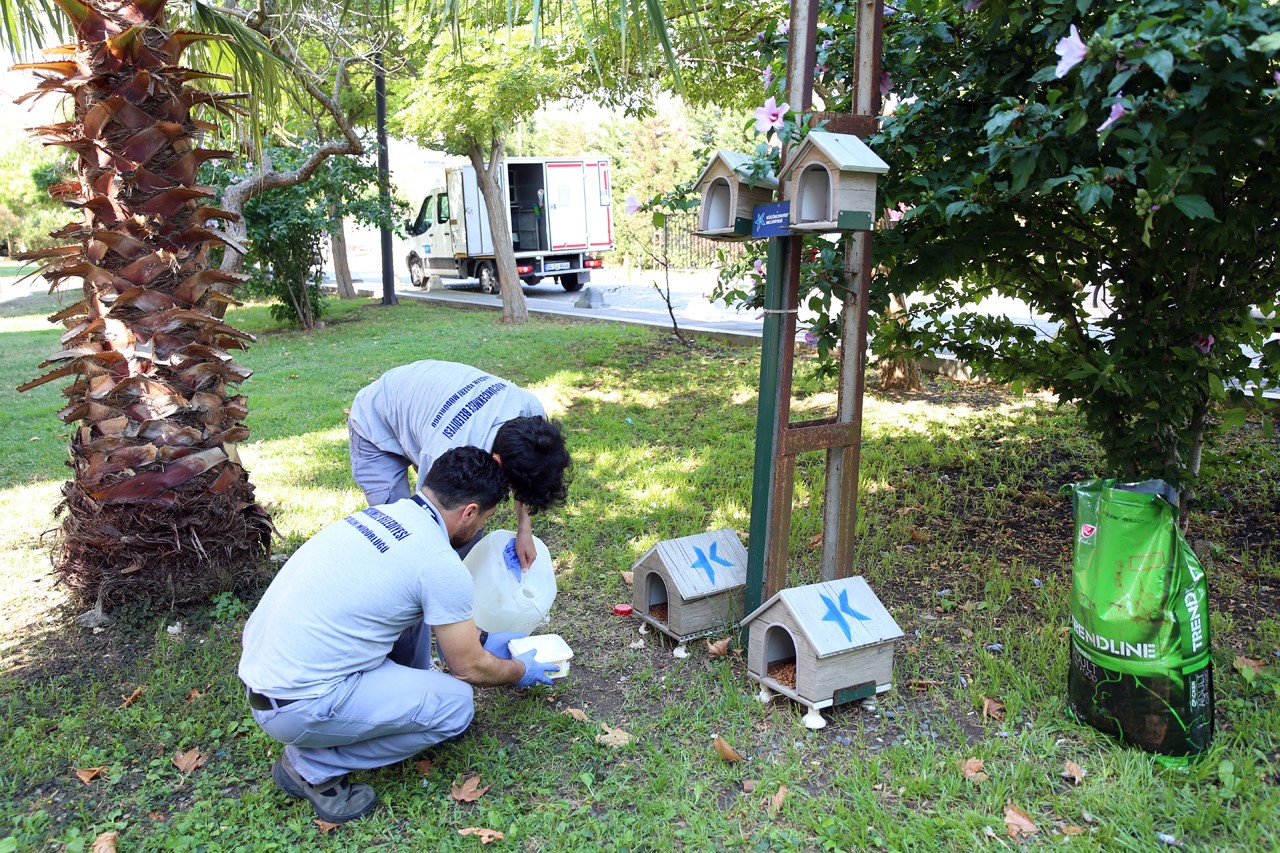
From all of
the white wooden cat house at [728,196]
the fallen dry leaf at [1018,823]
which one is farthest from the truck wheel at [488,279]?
the fallen dry leaf at [1018,823]

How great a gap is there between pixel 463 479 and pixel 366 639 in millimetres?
542

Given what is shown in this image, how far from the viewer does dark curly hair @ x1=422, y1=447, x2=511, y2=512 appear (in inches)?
106

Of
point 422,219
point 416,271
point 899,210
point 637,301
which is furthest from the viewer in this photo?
point 416,271

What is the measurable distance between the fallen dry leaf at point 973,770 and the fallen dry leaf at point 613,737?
107cm

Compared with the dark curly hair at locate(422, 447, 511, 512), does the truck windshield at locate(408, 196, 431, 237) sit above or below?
above

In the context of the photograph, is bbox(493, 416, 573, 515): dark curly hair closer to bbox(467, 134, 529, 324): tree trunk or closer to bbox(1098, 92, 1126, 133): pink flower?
bbox(1098, 92, 1126, 133): pink flower

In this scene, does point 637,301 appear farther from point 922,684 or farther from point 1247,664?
point 1247,664

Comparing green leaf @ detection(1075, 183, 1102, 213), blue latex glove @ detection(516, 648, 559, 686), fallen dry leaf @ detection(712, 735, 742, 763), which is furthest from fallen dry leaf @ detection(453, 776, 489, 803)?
green leaf @ detection(1075, 183, 1102, 213)

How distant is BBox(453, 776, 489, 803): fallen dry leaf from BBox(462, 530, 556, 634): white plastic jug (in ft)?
1.91

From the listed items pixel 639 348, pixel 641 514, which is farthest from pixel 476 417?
pixel 639 348

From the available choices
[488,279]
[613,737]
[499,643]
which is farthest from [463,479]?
[488,279]

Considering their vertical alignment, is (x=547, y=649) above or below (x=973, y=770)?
above

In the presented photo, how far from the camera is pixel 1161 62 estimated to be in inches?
84.9

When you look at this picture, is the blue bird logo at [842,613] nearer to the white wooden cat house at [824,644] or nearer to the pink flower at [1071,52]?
the white wooden cat house at [824,644]
